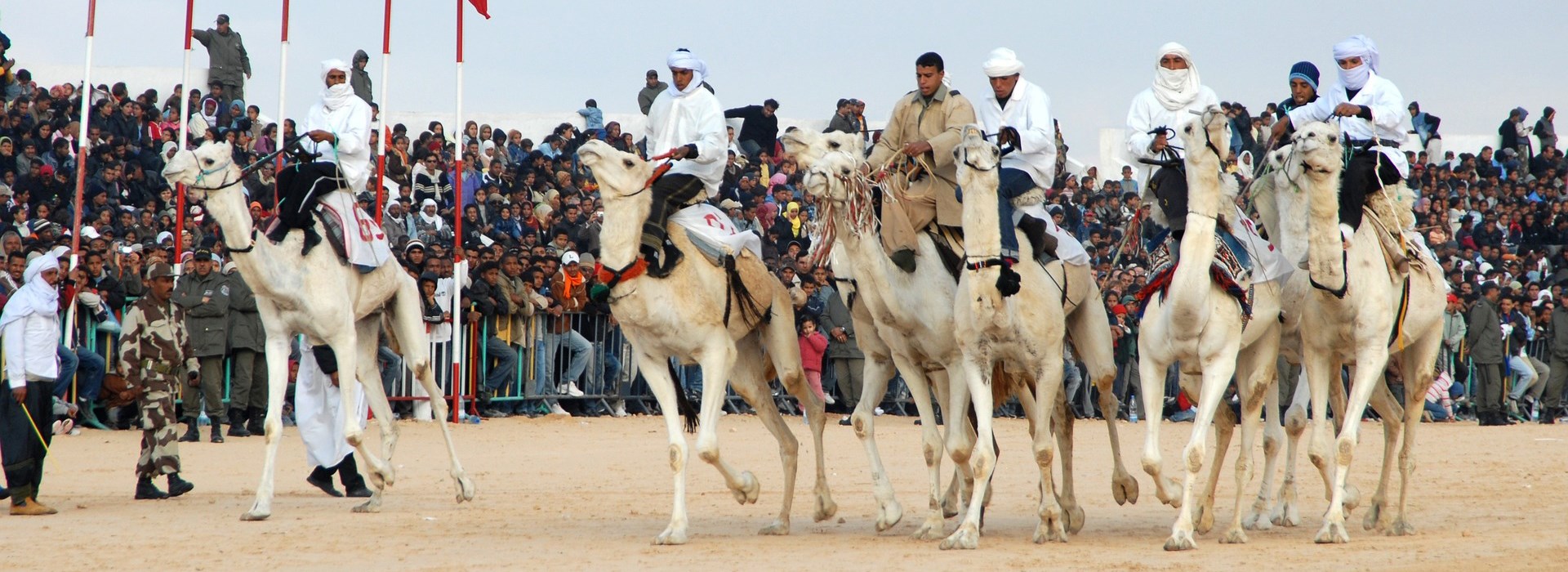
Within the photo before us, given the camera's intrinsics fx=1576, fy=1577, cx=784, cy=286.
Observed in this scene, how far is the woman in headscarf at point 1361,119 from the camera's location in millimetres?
10406

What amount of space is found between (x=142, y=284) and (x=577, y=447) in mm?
5230

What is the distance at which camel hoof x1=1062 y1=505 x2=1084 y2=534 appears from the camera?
1070 cm

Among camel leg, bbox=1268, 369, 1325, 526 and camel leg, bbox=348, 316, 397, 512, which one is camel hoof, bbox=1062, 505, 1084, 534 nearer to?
camel leg, bbox=1268, 369, 1325, 526

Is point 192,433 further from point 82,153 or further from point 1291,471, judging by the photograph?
point 1291,471

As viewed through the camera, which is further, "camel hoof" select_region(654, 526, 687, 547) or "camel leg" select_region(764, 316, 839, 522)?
"camel leg" select_region(764, 316, 839, 522)

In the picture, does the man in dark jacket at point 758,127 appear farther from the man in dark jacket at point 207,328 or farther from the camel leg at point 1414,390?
the camel leg at point 1414,390

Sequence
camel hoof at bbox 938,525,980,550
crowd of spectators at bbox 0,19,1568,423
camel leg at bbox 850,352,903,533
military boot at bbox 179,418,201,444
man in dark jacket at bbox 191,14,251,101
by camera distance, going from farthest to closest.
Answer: man in dark jacket at bbox 191,14,251,101
crowd of spectators at bbox 0,19,1568,423
military boot at bbox 179,418,201,444
camel leg at bbox 850,352,903,533
camel hoof at bbox 938,525,980,550

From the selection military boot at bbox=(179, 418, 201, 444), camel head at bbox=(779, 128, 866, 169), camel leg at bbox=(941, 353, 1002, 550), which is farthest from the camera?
military boot at bbox=(179, 418, 201, 444)

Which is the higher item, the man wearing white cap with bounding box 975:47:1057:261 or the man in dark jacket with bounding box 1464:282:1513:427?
the man wearing white cap with bounding box 975:47:1057:261

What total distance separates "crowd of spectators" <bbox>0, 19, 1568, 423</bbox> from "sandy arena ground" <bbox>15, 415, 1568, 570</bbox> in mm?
2148

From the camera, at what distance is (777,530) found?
35.8 ft

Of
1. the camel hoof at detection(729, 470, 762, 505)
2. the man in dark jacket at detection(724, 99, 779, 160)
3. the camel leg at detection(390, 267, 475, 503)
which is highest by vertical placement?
the man in dark jacket at detection(724, 99, 779, 160)

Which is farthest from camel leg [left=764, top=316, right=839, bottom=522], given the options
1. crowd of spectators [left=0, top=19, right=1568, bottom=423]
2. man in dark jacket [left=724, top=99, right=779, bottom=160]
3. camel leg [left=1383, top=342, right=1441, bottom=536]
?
man in dark jacket [left=724, top=99, right=779, bottom=160]

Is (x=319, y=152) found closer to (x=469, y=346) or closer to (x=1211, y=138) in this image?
(x=1211, y=138)
